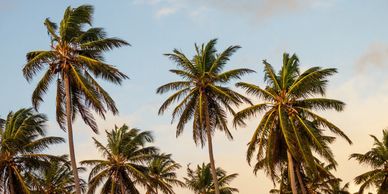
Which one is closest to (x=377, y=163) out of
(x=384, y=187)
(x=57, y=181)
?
(x=384, y=187)

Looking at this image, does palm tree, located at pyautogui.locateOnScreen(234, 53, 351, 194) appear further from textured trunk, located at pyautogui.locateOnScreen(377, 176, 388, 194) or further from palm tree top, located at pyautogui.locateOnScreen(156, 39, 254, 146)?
textured trunk, located at pyautogui.locateOnScreen(377, 176, 388, 194)

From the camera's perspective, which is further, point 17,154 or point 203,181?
point 203,181

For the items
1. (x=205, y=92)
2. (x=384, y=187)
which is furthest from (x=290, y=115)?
(x=384, y=187)

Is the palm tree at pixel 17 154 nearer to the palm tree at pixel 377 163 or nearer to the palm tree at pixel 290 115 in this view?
the palm tree at pixel 290 115

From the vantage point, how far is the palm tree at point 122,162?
137 ft

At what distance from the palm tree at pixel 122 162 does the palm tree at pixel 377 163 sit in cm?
2116

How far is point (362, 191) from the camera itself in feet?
157

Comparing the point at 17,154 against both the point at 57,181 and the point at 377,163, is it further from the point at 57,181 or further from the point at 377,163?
the point at 377,163

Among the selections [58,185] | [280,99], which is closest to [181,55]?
[280,99]

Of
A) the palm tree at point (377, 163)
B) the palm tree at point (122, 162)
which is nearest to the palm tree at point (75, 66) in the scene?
the palm tree at point (122, 162)

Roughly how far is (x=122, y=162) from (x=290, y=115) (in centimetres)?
1742

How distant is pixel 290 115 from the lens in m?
32.2

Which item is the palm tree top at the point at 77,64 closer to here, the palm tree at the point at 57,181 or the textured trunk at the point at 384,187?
the palm tree at the point at 57,181

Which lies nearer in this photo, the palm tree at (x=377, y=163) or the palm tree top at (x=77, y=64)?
the palm tree top at (x=77, y=64)
